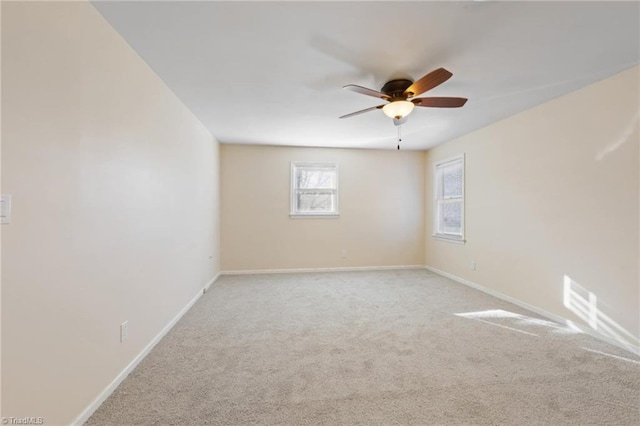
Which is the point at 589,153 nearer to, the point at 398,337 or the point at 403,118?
the point at 403,118

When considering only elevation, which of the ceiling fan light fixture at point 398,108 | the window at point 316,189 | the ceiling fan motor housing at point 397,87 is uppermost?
the ceiling fan motor housing at point 397,87

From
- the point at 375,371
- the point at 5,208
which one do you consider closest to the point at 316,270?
the point at 375,371

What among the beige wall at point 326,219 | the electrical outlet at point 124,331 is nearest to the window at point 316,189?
the beige wall at point 326,219

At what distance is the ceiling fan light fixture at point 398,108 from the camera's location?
2.46m

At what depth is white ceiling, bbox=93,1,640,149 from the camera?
1634 mm

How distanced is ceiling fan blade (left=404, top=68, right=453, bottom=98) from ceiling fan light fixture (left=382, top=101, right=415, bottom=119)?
0.08m

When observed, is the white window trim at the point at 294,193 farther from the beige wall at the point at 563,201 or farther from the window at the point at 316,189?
the beige wall at the point at 563,201

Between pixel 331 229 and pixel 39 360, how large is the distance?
4222 millimetres

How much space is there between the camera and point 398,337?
8.12 feet

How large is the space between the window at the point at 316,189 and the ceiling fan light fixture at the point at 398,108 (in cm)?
265

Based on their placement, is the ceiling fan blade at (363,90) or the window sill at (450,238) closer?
the ceiling fan blade at (363,90)

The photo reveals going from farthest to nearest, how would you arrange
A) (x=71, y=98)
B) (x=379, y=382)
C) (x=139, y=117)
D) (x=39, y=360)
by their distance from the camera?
(x=139, y=117)
(x=379, y=382)
(x=71, y=98)
(x=39, y=360)

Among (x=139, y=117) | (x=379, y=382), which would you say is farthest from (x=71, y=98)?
(x=379, y=382)

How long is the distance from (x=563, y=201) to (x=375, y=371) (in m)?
2.57
